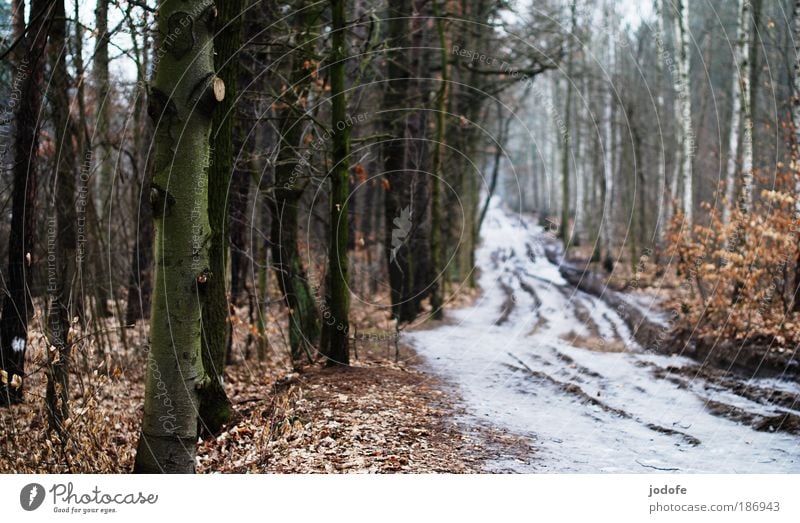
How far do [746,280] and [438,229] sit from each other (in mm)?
5597

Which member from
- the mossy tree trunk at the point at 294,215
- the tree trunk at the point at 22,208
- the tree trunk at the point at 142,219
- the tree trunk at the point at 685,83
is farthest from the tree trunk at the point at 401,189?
the tree trunk at the point at 22,208

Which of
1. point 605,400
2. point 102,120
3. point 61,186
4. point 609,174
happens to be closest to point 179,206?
point 61,186

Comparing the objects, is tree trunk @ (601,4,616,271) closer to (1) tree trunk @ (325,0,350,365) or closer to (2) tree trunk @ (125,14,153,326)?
(2) tree trunk @ (125,14,153,326)

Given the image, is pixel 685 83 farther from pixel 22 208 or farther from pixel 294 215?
pixel 22 208

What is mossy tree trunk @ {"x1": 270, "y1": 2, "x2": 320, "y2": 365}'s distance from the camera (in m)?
8.09

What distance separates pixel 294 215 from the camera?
337 inches

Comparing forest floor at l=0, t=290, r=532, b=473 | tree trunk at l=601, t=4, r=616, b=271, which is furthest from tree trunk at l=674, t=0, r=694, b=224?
forest floor at l=0, t=290, r=532, b=473

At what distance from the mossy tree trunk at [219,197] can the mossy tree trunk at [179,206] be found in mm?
1374

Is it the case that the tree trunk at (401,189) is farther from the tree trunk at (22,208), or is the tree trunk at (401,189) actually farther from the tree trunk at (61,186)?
the tree trunk at (22,208)

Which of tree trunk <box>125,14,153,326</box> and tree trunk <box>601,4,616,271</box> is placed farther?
tree trunk <box>601,4,616,271</box>

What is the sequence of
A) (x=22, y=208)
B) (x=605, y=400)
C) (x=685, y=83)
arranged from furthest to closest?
(x=685, y=83) → (x=22, y=208) → (x=605, y=400)

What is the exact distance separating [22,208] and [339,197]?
3.14 m

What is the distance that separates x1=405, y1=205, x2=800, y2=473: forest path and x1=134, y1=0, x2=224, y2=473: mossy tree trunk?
7.53ft
